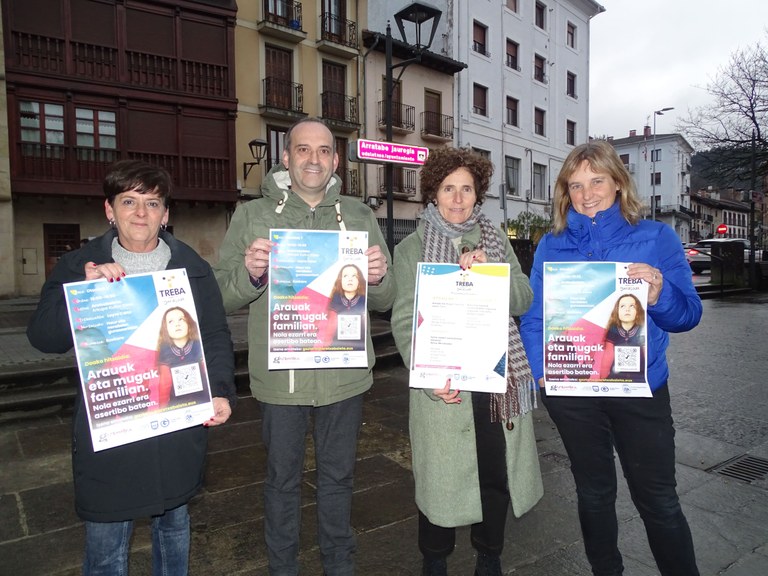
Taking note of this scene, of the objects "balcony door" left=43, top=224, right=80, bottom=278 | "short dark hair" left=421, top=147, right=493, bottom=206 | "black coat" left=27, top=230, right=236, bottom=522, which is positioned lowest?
"black coat" left=27, top=230, right=236, bottom=522

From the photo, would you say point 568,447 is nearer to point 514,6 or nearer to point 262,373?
point 262,373

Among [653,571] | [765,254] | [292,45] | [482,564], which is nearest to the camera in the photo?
[482,564]

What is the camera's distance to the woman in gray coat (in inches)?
96.4

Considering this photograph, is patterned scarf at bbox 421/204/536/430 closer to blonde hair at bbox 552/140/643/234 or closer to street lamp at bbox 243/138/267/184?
blonde hair at bbox 552/140/643/234

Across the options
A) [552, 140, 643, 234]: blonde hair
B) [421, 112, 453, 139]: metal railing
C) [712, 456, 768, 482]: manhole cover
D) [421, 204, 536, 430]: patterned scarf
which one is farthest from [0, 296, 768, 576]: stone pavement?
[421, 112, 453, 139]: metal railing

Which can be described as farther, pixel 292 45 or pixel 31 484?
pixel 292 45

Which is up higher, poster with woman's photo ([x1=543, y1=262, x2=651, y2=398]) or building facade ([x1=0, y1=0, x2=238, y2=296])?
building facade ([x1=0, y1=0, x2=238, y2=296])

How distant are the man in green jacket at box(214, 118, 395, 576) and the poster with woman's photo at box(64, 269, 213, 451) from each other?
35cm

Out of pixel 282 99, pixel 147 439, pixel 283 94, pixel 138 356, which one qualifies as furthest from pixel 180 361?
pixel 283 94

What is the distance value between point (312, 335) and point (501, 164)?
26.0m

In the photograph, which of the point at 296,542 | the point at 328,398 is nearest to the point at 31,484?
the point at 296,542

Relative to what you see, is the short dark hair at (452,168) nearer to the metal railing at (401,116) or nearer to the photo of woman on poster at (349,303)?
the photo of woman on poster at (349,303)

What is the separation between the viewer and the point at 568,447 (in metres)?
2.40

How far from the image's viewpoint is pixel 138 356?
77.5 inches
